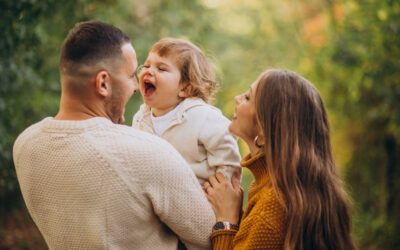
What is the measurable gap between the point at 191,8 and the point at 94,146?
5331 mm

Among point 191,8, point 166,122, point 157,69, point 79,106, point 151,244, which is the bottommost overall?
point 151,244

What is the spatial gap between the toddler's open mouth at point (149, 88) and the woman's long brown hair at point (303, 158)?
2.44 ft

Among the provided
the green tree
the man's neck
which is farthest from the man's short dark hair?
the green tree

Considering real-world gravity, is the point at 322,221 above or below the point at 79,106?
below

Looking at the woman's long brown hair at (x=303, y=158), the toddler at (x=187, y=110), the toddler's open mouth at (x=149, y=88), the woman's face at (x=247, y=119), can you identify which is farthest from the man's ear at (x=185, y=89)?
the woman's long brown hair at (x=303, y=158)

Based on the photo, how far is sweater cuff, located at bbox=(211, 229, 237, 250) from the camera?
5.93 feet

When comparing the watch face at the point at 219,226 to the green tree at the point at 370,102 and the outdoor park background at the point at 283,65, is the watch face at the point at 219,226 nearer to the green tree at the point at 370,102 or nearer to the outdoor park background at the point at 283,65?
the outdoor park background at the point at 283,65

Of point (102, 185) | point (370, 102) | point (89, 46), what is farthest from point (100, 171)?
point (370, 102)

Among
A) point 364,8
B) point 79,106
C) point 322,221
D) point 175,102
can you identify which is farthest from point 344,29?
point 79,106

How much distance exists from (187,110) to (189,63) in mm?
339

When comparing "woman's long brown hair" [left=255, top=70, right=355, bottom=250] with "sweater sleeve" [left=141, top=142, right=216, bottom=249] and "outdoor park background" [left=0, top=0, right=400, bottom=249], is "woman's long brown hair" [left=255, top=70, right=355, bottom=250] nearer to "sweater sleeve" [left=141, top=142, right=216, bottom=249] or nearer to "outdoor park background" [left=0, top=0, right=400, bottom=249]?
"sweater sleeve" [left=141, top=142, right=216, bottom=249]

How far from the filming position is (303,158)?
192 centimetres

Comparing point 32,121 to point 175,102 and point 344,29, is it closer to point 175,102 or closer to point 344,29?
point 175,102

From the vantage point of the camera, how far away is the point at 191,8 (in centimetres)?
654
